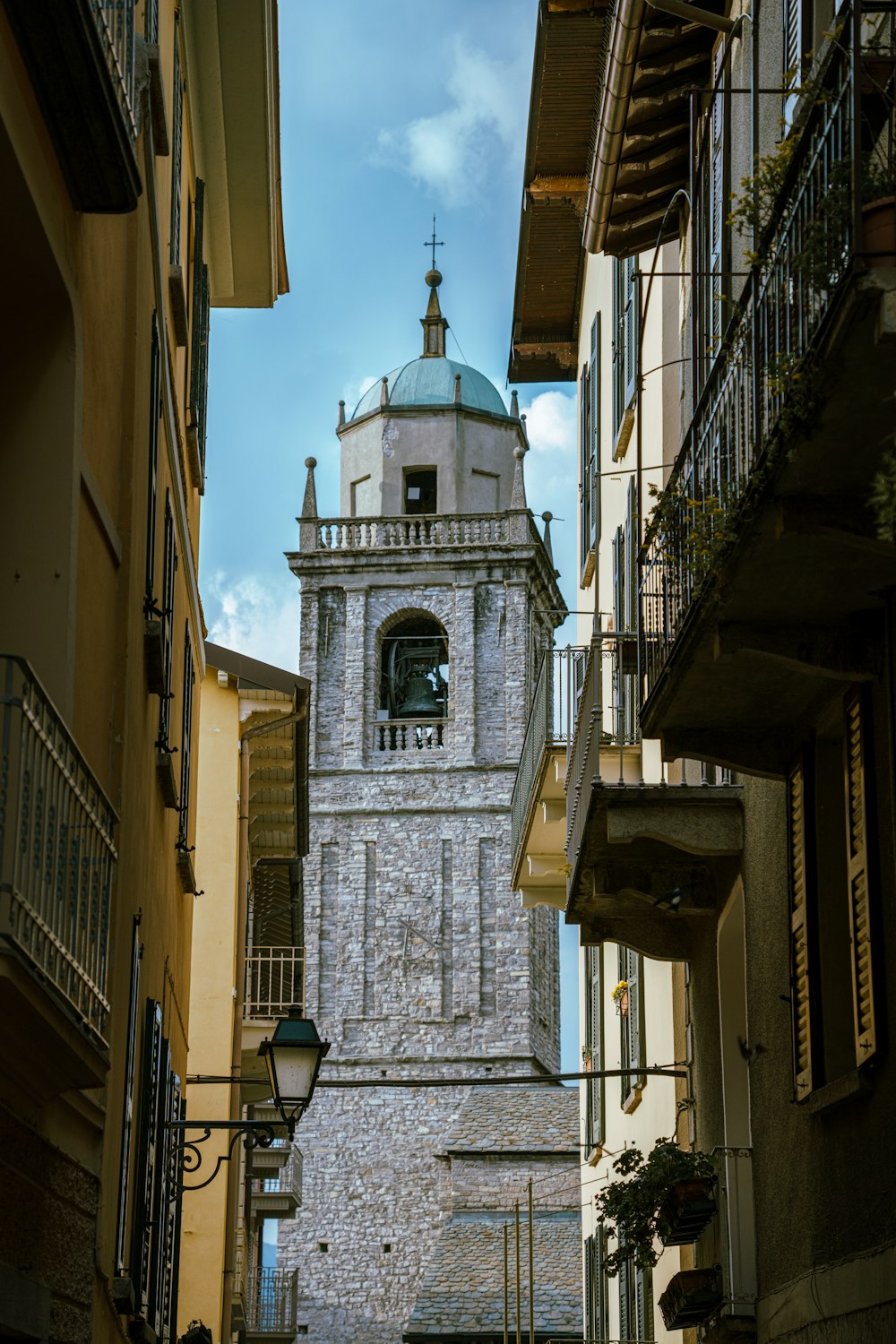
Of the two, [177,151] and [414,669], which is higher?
[414,669]

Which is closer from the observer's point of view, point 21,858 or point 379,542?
point 21,858

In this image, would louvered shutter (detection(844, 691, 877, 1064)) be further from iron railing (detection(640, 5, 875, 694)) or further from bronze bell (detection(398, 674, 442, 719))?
bronze bell (detection(398, 674, 442, 719))

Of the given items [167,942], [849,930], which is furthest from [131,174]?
[167,942]

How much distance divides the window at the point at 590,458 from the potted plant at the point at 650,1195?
24.0 feet

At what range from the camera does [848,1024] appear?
27.1 feet

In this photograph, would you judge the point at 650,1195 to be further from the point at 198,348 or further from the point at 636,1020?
the point at 198,348

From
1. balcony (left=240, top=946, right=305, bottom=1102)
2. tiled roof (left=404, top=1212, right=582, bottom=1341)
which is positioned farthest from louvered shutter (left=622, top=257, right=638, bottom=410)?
tiled roof (left=404, top=1212, right=582, bottom=1341)

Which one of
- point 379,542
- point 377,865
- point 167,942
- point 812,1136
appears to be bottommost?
point 812,1136

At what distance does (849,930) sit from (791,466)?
7.85 ft

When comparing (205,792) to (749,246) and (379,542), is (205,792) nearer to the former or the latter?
(749,246)

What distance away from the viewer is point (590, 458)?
1959cm

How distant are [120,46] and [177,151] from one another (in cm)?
502

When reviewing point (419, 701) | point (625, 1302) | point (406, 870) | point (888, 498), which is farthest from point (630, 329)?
point (419, 701)

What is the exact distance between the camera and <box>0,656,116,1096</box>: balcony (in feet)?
17.0
